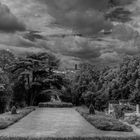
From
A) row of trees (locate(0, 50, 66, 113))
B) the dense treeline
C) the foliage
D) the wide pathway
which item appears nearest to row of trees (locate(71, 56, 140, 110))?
the dense treeline

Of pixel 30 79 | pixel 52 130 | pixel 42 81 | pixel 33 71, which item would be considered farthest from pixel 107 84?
pixel 52 130

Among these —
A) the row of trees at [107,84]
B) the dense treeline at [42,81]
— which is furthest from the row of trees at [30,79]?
the row of trees at [107,84]

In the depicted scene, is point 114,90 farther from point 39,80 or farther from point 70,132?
point 70,132

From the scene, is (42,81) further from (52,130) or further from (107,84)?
(52,130)

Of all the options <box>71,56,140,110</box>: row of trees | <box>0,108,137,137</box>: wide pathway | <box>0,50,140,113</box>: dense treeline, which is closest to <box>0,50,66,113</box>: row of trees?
<box>0,50,140,113</box>: dense treeline

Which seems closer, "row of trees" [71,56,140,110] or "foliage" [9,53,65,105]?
"row of trees" [71,56,140,110]

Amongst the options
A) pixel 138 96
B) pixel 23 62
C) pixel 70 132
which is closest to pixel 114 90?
pixel 138 96

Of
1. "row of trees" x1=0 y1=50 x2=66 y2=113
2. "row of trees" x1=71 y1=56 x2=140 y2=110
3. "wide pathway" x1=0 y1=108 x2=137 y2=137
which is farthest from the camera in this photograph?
"row of trees" x1=0 y1=50 x2=66 y2=113

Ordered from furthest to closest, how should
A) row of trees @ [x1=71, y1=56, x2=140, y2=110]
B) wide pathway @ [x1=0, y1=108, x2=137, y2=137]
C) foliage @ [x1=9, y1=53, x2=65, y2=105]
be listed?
foliage @ [x1=9, y1=53, x2=65, y2=105]
row of trees @ [x1=71, y1=56, x2=140, y2=110]
wide pathway @ [x1=0, y1=108, x2=137, y2=137]

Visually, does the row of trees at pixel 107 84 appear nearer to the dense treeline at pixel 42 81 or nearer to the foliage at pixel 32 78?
the dense treeline at pixel 42 81

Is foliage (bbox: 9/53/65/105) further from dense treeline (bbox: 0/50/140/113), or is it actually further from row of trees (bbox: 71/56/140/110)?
row of trees (bbox: 71/56/140/110)

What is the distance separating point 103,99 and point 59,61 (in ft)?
36.5

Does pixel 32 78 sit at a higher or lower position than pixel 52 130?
higher

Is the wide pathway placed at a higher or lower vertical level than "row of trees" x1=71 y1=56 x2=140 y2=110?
lower
